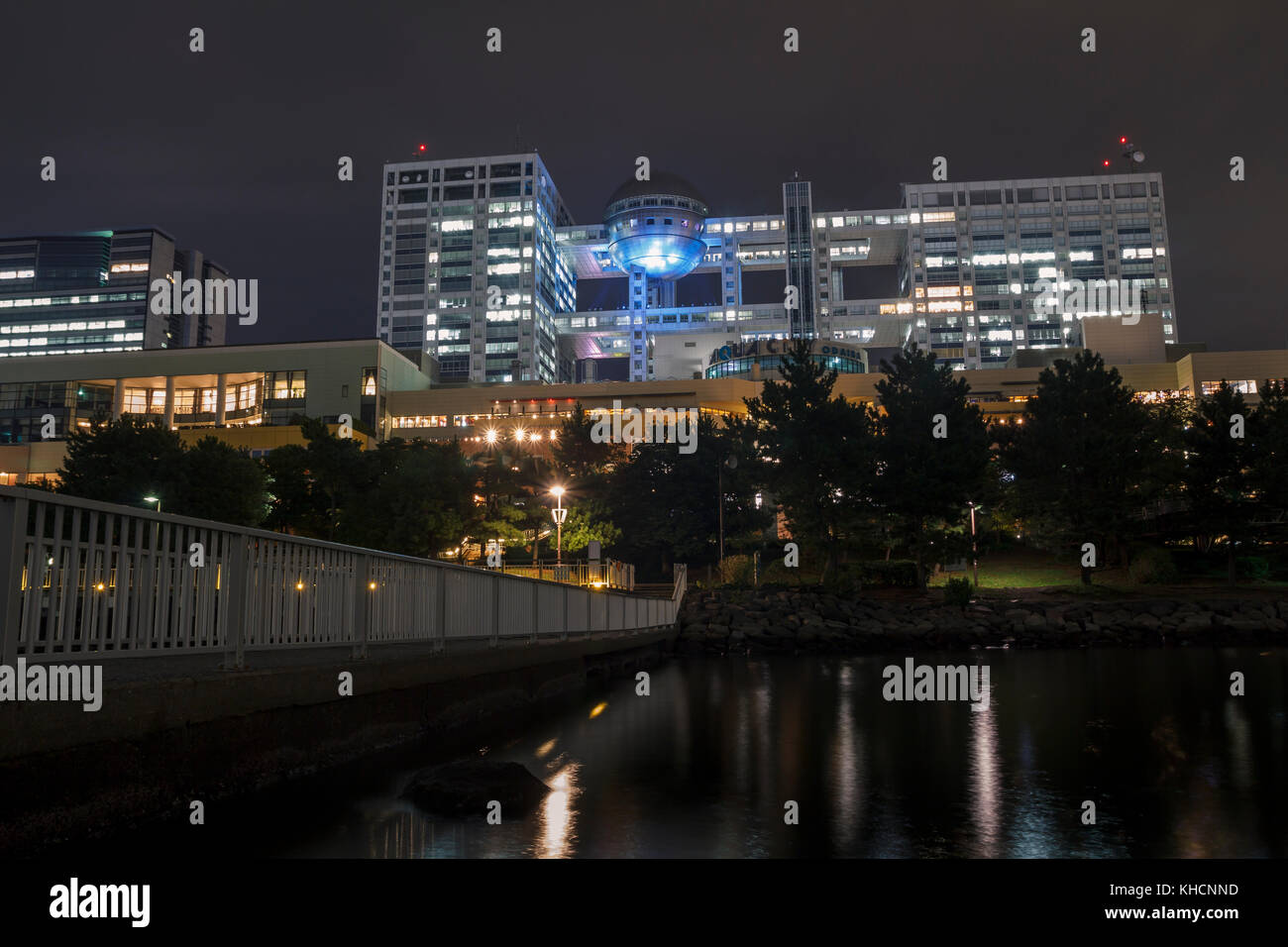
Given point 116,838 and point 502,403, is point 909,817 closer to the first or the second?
point 116,838

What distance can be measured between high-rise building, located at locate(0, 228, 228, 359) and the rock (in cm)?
19479

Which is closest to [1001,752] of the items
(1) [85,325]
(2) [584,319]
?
(2) [584,319]

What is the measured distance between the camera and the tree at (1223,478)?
4453cm

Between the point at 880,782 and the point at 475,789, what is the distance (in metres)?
4.00

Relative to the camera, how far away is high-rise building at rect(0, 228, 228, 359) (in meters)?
181

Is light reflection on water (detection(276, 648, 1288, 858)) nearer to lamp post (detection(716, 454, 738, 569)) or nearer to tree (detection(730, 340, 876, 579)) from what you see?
tree (detection(730, 340, 876, 579))

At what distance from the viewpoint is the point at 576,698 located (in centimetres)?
1727

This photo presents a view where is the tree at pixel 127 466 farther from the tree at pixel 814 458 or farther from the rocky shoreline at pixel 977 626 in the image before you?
the tree at pixel 814 458

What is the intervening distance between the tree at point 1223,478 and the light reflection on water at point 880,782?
3265 cm

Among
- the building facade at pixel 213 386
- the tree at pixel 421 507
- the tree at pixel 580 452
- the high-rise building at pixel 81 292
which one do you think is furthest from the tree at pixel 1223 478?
the high-rise building at pixel 81 292

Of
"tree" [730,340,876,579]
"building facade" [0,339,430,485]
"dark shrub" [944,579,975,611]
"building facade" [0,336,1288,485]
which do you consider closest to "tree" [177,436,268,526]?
"tree" [730,340,876,579]

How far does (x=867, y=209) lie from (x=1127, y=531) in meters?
156

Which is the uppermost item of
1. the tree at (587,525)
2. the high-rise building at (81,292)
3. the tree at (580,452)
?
the high-rise building at (81,292)

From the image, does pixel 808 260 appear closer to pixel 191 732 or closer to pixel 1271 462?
pixel 1271 462
